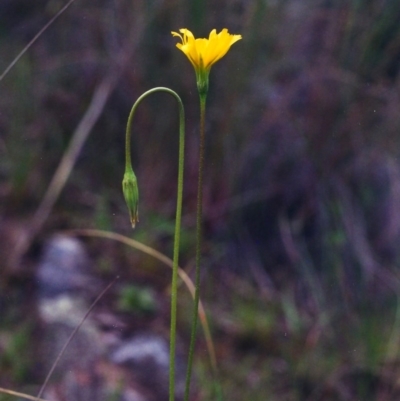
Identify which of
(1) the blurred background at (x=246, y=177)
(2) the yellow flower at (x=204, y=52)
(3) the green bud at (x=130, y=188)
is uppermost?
(2) the yellow flower at (x=204, y=52)

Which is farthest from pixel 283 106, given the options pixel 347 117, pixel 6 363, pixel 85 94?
pixel 6 363

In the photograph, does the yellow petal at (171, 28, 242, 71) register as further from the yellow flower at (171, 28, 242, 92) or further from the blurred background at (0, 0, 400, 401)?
the blurred background at (0, 0, 400, 401)

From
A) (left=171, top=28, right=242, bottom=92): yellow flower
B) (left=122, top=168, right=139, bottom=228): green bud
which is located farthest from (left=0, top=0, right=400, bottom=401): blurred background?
(left=171, top=28, right=242, bottom=92): yellow flower

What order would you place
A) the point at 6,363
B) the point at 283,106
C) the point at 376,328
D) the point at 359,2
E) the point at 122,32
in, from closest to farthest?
the point at 6,363, the point at 376,328, the point at 359,2, the point at 283,106, the point at 122,32

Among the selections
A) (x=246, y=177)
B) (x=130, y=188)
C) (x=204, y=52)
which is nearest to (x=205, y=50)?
(x=204, y=52)

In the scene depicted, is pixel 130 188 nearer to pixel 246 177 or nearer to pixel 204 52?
pixel 204 52

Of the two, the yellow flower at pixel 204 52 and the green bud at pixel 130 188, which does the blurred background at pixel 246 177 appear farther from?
the yellow flower at pixel 204 52

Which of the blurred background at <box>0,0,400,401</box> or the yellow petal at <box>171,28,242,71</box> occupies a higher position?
the yellow petal at <box>171,28,242,71</box>

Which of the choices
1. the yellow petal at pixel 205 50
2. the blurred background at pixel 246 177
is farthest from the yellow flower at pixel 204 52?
the blurred background at pixel 246 177

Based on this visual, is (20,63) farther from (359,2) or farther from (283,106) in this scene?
(359,2)
